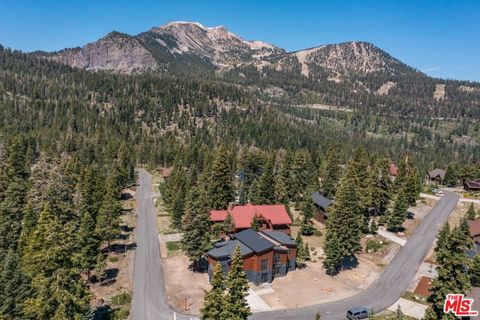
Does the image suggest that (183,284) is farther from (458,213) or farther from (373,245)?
(458,213)

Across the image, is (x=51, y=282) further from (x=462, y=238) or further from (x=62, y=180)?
(x=62, y=180)

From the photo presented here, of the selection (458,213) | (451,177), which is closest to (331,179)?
(458,213)

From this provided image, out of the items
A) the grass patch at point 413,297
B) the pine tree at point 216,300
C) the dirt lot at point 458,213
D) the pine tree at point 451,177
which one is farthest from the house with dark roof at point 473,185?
the pine tree at point 216,300

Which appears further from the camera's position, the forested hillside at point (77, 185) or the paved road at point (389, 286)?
the paved road at point (389, 286)

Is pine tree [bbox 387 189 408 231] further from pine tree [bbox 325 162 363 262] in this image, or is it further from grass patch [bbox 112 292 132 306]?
grass patch [bbox 112 292 132 306]

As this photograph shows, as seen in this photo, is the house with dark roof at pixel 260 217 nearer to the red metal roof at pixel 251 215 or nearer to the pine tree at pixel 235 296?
the red metal roof at pixel 251 215

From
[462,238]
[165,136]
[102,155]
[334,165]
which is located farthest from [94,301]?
[165,136]
